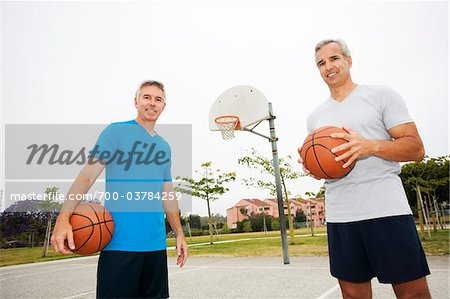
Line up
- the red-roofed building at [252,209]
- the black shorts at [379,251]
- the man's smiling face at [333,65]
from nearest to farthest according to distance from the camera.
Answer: the black shorts at [379,251] < the man's smiling face at [333,65] < the red-roofed building at [252,209]

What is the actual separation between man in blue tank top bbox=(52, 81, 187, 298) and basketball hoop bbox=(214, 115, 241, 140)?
653 cm

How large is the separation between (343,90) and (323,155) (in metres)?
0.49

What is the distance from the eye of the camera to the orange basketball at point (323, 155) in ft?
6.72

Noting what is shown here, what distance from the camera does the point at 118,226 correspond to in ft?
7.22

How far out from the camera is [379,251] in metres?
1.83

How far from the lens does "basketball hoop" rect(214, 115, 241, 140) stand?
9.05 metres

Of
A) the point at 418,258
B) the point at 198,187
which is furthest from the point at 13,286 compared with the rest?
the point at 198,187

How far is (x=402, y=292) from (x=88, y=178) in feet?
6.70

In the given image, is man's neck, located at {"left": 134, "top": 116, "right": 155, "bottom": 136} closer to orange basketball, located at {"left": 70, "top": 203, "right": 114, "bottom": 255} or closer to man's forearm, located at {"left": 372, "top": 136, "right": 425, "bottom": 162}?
orange basketball, located at {"left": 70, "top": 203, "right": 114, "bottom": 255}

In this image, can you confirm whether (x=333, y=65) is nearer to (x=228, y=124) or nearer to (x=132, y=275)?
(x=132, y=275)

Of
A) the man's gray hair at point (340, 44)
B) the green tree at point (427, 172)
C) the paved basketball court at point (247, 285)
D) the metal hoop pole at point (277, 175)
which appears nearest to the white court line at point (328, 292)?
the paved basketball court at point (247, 285)

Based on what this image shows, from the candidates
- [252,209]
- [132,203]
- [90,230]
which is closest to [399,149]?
[132,203]

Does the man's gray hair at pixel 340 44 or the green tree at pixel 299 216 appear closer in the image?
the man's gray hair at pixel 340 44

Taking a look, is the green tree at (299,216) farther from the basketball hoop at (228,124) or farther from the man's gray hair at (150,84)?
the man's gray hair at (150,84)
